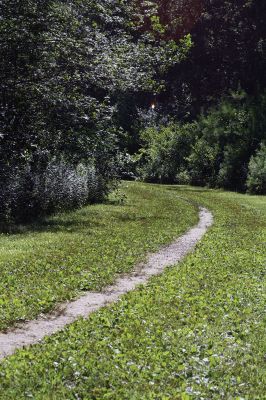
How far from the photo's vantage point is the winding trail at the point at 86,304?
33.5 ft

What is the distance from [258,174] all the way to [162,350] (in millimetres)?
37698

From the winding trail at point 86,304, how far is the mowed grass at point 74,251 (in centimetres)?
26

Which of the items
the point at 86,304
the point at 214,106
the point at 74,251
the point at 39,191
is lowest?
the point at 86,304

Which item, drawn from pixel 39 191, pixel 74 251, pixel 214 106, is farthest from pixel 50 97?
pixel 214 106

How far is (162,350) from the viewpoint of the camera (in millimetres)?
9422

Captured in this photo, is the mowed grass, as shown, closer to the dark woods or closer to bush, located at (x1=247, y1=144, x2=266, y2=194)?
the dark woods

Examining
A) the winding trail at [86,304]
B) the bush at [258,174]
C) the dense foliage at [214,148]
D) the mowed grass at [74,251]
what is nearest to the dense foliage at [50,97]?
the mowed grass at [74,251]

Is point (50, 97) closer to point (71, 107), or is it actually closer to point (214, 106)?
point (71, 107)

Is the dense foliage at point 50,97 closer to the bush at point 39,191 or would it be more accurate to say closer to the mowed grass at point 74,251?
the bush at point 39,191

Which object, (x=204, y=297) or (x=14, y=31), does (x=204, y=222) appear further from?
(x=204, y=297)

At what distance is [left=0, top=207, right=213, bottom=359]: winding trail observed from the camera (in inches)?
402

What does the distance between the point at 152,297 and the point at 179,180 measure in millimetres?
43695

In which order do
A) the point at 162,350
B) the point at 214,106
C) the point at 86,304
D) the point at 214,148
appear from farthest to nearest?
1. the point at 214,106
2. the point at 214,148
3. the point at 86,304
4. the point at 162,350

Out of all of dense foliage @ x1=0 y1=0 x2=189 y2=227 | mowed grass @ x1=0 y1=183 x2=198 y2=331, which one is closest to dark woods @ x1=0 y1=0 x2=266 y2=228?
dense foliage @ x1=0 y1=0 x2=189 y2=227
